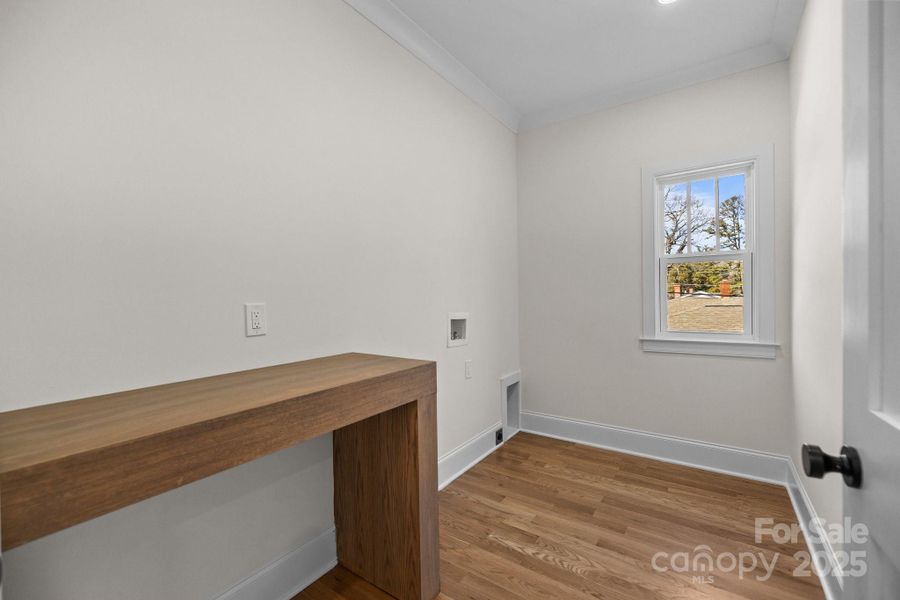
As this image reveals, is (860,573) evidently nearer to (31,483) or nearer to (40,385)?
(31,483)

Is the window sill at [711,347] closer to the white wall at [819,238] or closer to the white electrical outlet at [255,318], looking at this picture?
the white wall at [819,238]

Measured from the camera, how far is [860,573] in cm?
62

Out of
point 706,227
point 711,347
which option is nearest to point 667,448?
point 711,347

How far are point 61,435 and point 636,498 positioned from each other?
2.47 meters

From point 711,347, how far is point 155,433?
2.91 m

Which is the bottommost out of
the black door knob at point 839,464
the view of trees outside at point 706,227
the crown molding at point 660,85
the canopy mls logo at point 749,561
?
the canopy mls logo at point 749,561

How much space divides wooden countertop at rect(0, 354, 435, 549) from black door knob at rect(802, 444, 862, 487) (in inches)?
43.2

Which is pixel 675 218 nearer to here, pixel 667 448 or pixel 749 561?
pixel 667 448

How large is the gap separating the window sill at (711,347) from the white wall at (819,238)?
0.22m

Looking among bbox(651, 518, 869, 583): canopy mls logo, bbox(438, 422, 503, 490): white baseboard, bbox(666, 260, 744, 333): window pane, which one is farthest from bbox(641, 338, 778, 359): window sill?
bbox(438, 422, 503, 490): white baseboard

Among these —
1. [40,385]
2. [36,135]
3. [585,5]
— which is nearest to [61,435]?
[40,385]

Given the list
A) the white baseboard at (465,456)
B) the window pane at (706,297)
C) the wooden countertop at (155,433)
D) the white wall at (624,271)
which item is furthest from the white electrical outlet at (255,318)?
the window pane at (706,297)

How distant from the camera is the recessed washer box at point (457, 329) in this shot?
8.45ft

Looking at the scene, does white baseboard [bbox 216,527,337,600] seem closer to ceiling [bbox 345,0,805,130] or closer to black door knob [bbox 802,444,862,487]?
black door knob [bbox 802,444,862,487]
